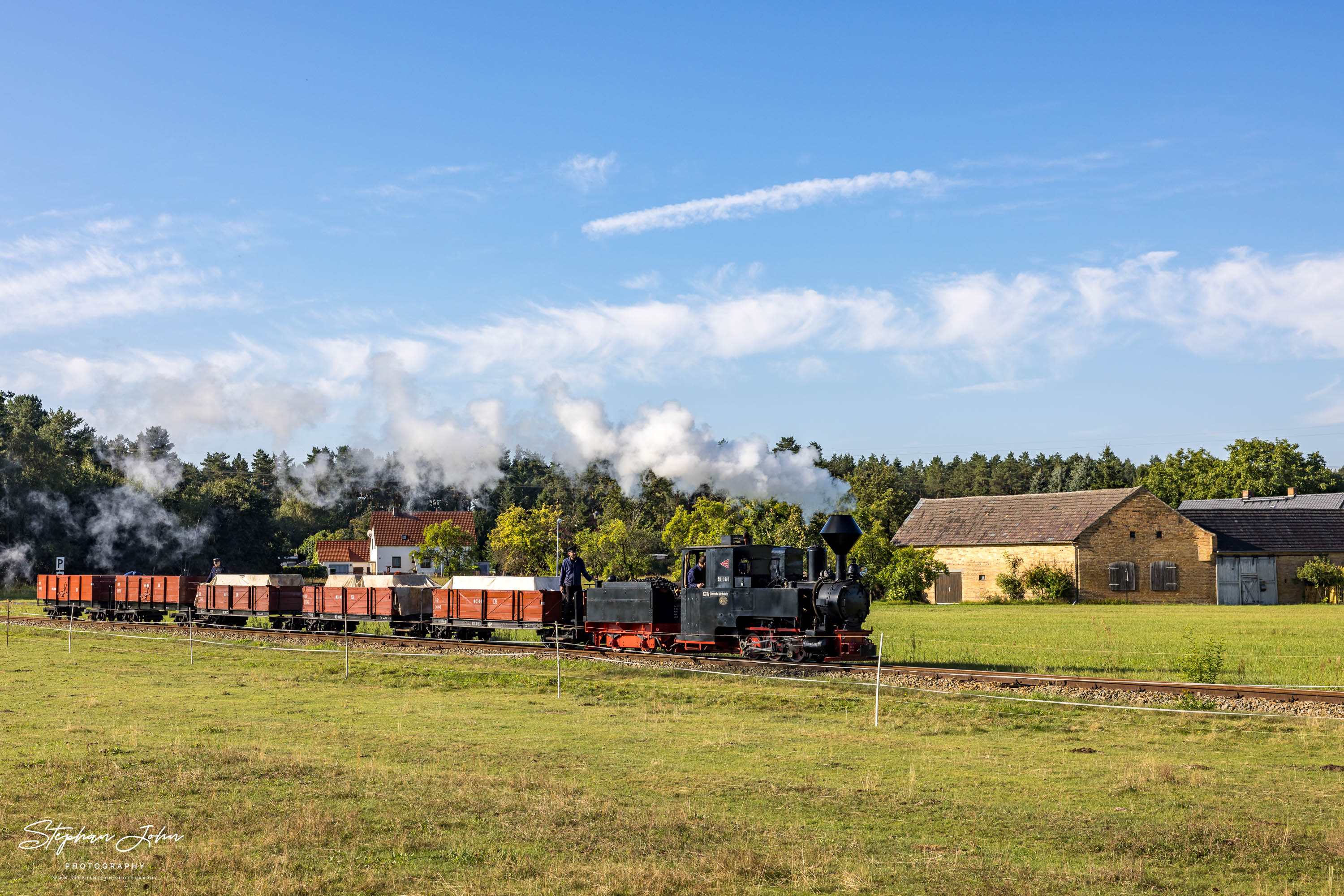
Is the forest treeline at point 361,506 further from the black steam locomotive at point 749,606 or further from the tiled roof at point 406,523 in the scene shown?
the black steam locomotive at point 749,606

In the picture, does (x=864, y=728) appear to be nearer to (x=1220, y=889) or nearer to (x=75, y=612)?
(x=1220, y=889)

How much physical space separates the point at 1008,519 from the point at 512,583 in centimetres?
3888

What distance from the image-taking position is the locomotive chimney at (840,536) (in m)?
24.0

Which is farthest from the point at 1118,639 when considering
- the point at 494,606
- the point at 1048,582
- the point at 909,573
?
the point at 909,573

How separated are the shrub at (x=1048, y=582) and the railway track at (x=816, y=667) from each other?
119 ft

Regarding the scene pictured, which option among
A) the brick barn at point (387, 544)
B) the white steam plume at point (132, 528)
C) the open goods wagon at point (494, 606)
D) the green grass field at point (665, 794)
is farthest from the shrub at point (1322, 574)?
the white steam plume at point (132, 528)

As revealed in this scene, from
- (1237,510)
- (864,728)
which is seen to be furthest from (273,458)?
(864,728)

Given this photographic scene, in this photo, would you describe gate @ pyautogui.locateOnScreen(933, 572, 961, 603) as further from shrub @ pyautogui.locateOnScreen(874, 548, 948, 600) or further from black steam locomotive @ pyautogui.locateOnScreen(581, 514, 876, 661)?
black steam locomotive @ pyautogui.locateOnScreen(581, 514, 876, 661)

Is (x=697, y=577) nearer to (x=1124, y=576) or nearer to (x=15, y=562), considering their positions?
(x=1124, y=576)

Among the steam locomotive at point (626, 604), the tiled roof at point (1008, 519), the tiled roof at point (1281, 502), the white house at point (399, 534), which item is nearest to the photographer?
the steam locomotive at point (626, 604)

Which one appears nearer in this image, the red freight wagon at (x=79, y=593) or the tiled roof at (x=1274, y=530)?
the red freight wagon at (x=79, y=593)

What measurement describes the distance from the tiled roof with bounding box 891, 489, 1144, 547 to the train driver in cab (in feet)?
122

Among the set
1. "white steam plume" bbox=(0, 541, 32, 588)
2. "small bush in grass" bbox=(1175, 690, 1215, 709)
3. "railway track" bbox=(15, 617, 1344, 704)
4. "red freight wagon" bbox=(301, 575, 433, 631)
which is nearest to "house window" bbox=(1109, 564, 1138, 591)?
"railway track" bbox=(15, 617, 1344, 704)

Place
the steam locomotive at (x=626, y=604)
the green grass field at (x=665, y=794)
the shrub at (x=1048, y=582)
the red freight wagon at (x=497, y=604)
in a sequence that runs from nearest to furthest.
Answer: the green grass field at (x=665, y=794) < the steam locomotive at (x=626, y=604) < the red freight wagon at (x=497, y=604) < the shrub at (x=1048, y=582)
